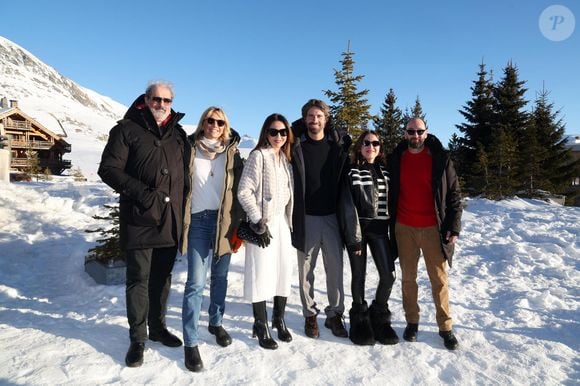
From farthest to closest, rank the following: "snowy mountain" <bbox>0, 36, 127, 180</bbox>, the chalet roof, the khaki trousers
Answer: "snowy mountain" <bbox>0, 36, 127, 180</bbox>
the chalet roof
the khaki trousers

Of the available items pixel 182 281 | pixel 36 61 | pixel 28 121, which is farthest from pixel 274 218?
pixel 36 61

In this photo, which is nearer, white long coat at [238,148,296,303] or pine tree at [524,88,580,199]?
white long coat at [238,148,296,303]

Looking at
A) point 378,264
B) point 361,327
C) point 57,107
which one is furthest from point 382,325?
point 57,107

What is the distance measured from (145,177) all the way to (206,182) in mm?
642

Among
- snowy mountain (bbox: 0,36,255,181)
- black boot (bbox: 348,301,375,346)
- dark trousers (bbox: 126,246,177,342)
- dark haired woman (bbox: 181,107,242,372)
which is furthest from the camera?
snowy mountain (bbox: 0,36,255,181)

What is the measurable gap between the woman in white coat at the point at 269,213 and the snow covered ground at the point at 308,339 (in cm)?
61

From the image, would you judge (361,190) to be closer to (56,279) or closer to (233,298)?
(233,298)

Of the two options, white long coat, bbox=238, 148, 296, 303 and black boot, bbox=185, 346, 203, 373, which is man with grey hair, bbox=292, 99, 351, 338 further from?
black boot, bbox=185, 346, 203, 373

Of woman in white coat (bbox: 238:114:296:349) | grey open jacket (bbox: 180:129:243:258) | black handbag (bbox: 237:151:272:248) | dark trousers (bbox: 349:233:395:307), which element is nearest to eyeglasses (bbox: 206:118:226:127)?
grey open jacket (bbox: 180:129:243:258)

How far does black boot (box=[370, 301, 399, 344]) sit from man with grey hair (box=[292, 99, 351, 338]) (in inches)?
16.4

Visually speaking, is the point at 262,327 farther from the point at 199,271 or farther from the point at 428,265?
the point at 428,265

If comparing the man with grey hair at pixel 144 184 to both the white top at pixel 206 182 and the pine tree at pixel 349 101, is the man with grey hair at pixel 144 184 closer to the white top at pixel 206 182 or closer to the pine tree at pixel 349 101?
the white top at pixel 206 182

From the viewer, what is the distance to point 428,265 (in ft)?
15.3

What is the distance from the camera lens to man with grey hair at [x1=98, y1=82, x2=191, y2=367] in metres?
3.66
